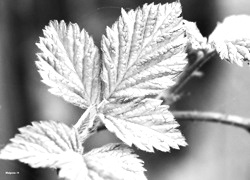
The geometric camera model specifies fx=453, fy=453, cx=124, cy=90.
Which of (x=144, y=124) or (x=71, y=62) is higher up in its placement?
(x=71, y=62)

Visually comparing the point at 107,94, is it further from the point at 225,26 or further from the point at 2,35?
the point at 2,35

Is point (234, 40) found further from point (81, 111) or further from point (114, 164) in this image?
point (81, 111)

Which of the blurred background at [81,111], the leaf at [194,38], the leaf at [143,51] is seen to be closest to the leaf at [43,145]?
the leaf at [143,51]

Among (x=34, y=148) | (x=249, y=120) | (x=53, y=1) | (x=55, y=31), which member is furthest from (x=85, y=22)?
Result: (x=34, y=148)

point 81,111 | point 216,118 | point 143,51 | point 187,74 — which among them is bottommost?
point 81,111

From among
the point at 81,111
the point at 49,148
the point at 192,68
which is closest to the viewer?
the point at 49,148

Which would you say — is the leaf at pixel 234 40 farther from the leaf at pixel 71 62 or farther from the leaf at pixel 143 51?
the leaf at pixel 71 62

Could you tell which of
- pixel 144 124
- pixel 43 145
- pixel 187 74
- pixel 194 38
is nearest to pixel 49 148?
pixel 43 145
